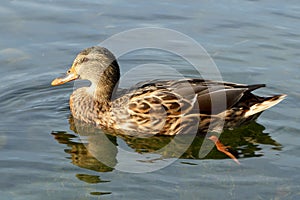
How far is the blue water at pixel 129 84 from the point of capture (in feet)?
24.6

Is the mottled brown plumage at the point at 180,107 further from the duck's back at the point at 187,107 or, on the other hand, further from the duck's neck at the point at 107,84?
the duck's neck at the point at 107,84

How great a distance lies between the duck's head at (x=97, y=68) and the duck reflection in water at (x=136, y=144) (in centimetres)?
69

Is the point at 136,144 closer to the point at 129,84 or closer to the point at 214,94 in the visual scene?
the point at 214,94

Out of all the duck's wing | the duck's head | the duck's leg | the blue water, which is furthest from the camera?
the duck's head

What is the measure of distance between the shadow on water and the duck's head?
2.37ft

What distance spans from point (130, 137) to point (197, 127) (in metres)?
0.96

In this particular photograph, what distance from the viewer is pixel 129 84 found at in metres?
10.7

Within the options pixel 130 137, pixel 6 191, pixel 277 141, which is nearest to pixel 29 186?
pixel 6 191

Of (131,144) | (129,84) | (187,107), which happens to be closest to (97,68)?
(129,84)

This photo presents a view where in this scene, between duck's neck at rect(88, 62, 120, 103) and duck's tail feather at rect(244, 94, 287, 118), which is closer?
duck's tail feather at rect(244, 94, 287, 118)

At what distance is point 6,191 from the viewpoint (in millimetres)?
7289

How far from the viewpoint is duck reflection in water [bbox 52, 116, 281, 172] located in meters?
8.30

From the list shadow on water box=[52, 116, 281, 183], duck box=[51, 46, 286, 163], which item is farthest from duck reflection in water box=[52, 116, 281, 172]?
duck box=[51, 46, 286, 163]

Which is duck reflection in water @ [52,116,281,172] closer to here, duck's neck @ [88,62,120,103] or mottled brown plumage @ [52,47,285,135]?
mottled brown plumage @ [52,47,285,135]
